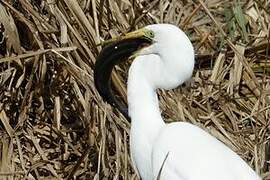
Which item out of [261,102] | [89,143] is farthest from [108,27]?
[261,102]

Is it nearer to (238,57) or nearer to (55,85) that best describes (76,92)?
(55,85)

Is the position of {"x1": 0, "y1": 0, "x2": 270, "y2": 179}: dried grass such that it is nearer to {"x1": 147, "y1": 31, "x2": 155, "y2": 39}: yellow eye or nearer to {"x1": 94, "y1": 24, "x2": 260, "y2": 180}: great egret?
{"x1": 94, "y1": 24, "x2": 260, "y2": 180}: great egret

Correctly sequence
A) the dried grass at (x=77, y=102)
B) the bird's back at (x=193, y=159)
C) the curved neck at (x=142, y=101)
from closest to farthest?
the bird's back at (x=193, y=159) < the curved neck at (x=142, y=101) < the dried grass at (x=77, y=102)

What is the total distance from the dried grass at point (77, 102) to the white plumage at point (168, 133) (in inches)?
15.9

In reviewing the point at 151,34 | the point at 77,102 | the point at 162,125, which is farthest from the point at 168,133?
the point at 77,102

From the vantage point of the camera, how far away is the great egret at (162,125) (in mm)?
2580

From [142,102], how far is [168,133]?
5.5 inches

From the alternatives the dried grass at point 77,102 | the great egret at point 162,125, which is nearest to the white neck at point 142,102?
the great egret at point 162,125

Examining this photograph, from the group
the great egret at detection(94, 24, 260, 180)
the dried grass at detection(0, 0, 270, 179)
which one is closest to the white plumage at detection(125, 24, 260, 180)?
the great egret at detection(94, 24, 260, 180)

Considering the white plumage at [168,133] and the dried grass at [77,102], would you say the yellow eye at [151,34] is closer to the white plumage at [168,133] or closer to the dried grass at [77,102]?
the white plumage at [168,133]

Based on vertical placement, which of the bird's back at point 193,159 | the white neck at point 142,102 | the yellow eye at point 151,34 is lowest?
the bird's back at point 193,159

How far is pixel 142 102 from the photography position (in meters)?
2.77

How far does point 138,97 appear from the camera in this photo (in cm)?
277

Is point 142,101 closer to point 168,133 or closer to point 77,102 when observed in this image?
point 168,133
